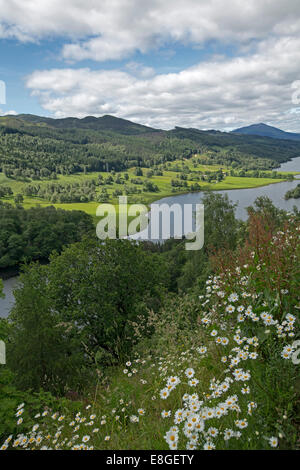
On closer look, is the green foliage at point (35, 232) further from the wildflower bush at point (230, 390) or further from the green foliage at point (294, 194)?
the wildflower bush at point (230, 390)

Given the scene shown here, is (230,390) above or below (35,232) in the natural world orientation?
above

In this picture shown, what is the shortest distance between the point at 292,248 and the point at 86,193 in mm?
139582

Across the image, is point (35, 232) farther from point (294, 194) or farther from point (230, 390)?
point (230, 390)

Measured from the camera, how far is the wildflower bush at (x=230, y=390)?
2.60 metres

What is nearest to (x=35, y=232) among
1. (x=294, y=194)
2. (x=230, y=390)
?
(x=294, y=194)

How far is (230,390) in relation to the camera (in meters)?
Answer: 3.22

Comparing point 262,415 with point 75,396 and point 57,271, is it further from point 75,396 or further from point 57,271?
point 57,271

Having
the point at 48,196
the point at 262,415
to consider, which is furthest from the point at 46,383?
the point at 48,196

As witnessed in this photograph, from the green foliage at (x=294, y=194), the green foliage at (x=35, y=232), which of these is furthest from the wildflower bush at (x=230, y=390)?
the green foliage at (x=294, y=194)

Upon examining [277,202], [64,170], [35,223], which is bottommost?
[35,223]

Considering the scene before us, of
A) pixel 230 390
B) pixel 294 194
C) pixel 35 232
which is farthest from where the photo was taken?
pixel 294 194

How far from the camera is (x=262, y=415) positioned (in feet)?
8.73

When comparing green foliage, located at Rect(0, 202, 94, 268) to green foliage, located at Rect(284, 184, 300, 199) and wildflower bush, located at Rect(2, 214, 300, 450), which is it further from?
wildflower bush, located at Rect(2, 214, 300, 450)

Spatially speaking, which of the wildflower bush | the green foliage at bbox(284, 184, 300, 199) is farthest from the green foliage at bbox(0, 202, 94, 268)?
the wildflower bush
